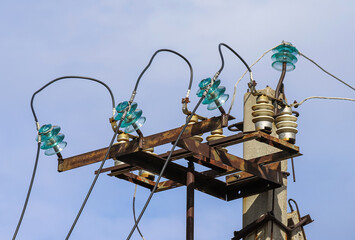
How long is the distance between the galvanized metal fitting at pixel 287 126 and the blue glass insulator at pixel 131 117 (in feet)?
5.50

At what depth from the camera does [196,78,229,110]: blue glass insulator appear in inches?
517

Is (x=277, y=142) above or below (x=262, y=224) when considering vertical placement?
above

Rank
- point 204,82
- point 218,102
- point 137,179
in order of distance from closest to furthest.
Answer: point 218,102 < point 204,82 < point 137,179

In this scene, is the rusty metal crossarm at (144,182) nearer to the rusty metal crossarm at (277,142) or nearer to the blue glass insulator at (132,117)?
the blue glass insulator at (132,117)

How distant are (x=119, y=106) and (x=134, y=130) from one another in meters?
0.32

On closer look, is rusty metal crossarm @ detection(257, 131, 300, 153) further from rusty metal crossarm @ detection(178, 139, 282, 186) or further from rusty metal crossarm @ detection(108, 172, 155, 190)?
rusty metal crossarm @ detection(108, 172, 155, 190)

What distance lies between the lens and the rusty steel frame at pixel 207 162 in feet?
44.5

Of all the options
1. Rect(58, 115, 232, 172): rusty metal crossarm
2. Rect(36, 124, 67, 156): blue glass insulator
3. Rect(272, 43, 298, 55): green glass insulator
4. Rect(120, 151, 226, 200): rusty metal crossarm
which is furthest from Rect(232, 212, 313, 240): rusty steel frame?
Rect(36, 124, 67, 156): blue glass insulator

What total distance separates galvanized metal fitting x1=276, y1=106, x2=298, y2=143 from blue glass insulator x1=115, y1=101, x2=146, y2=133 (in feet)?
5.50

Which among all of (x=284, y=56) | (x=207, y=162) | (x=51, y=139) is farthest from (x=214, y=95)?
(x=51, y=139)

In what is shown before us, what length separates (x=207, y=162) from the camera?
14055 millimetres

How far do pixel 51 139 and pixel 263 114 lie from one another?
2675 millimetres

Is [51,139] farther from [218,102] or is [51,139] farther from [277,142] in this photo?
[277,142]

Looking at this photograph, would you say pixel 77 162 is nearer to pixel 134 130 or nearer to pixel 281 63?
pixel 134 130
